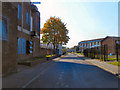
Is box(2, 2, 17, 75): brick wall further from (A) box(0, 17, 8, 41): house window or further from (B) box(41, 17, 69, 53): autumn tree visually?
(B) box(41, 17, 69, 53): autumn tree

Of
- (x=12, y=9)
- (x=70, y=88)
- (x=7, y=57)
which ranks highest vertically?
(x=12, y=9)

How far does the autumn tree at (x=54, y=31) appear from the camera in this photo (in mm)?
42781

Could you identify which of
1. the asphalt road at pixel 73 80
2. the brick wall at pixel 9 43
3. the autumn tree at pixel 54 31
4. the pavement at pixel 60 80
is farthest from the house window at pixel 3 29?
the autumn tree at pixel 54 31

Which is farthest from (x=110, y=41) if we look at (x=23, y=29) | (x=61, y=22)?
(x=23, y=29)

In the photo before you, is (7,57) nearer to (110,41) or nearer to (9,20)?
(9,20)

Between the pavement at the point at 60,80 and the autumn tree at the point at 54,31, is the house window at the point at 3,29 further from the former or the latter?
the autumn tree at the point at 54,31

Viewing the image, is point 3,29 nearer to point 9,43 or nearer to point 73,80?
point 9,43

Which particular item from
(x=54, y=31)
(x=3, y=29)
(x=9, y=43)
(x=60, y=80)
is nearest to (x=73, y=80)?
(x=60, y=80)

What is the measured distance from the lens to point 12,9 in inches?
418

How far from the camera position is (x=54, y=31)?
143 feet

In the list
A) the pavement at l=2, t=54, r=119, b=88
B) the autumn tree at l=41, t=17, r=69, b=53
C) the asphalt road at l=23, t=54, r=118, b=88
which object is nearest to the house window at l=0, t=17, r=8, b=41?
the pavement at l=2, t=54, r=119, b=88

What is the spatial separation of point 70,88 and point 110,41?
59624 mm

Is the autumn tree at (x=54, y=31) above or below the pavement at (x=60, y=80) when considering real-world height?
above

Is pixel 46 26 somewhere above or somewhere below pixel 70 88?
above
